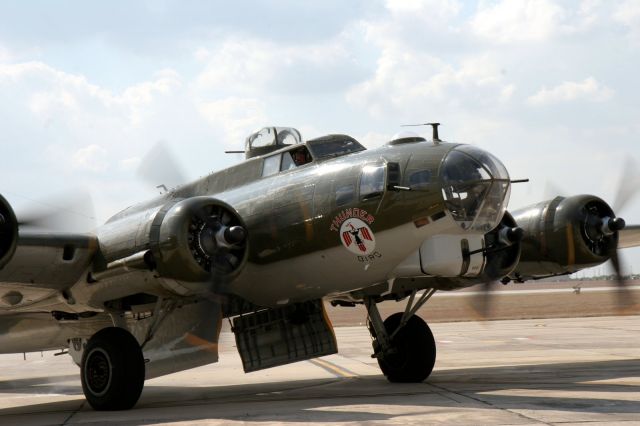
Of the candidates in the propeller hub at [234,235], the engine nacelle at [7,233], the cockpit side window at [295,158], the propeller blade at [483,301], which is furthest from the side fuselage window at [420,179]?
the engine nacelle at [7,233]

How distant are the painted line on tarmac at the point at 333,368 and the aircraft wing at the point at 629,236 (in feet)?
19.9

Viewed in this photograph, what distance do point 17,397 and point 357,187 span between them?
27.9ft

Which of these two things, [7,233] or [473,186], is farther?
[473,186]

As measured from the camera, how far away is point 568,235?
53.2 ft

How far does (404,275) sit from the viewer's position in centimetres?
1310

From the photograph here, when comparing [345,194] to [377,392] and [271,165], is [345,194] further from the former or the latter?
[377,392]

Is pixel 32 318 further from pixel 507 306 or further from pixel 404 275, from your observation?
pixel 507 306

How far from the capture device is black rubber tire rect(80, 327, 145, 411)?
41.6ft

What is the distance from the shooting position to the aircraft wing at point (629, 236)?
17.5 meters

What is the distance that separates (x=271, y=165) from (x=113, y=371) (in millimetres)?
4170

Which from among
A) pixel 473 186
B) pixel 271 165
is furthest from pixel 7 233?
pixel 473 186

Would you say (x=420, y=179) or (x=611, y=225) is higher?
(x=420, y=179)

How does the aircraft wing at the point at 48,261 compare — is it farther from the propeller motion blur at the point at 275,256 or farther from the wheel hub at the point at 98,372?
the wheel hub at the point at 98,372

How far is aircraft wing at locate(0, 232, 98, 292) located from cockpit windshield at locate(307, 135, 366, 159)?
3689 millimetres
